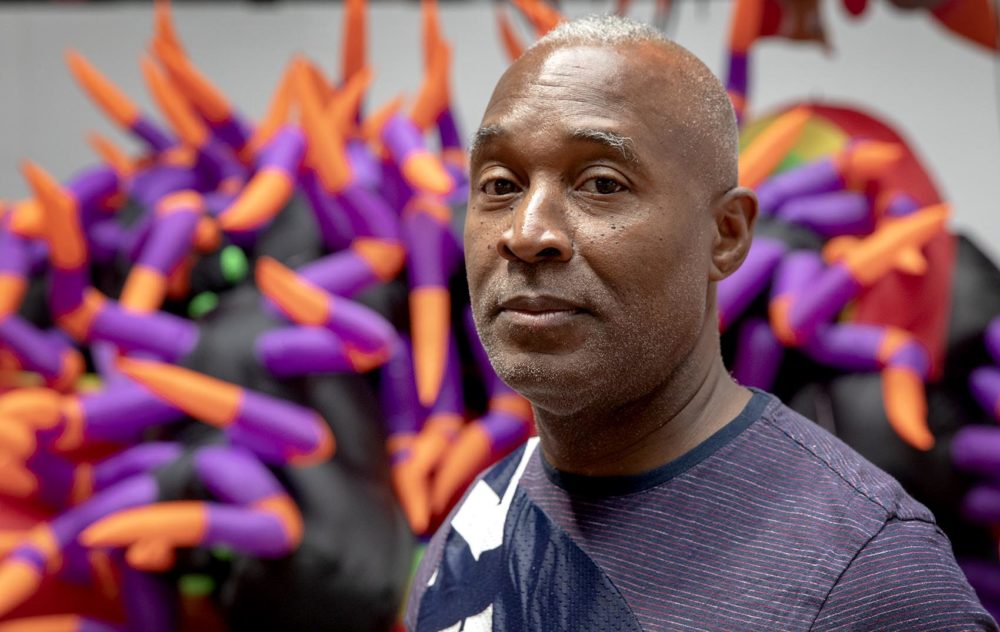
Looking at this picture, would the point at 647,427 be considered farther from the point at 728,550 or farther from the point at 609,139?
the point at 609,139

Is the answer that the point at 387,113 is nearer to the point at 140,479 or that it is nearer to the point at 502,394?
the point at 502,394

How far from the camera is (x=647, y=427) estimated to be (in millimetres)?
942

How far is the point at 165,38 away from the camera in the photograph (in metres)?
1.97

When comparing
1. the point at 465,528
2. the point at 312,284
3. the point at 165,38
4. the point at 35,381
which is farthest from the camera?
the point at 165,38

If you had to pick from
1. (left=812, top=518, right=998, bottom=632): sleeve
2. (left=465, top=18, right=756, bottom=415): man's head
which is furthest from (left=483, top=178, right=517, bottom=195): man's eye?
(left=812, top=518, right=998, bottom=632): sleeve

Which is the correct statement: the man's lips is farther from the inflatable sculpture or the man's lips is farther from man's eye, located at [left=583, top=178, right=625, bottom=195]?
the inflatable sculpture

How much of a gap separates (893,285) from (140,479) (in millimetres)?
1016

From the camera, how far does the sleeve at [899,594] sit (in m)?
0.82

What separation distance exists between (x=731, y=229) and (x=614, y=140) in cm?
14

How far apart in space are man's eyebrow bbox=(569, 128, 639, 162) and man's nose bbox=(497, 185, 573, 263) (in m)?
0.05

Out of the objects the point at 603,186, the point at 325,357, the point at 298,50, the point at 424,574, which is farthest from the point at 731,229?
the point at 298,50

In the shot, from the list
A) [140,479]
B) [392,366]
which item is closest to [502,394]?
[392,366]

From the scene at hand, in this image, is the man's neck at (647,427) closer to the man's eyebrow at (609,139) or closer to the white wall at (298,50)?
the man's eyebrow at (609,139)

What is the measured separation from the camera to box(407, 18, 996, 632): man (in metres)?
0.85
